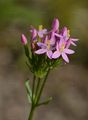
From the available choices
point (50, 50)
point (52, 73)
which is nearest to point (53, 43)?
point (50, 50)

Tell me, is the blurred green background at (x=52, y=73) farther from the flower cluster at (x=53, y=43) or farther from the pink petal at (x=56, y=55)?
the pink petal at (x=56, y=55)

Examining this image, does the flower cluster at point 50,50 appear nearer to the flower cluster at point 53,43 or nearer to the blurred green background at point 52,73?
the flower cluster at point 53,43

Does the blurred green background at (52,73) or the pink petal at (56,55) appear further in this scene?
the blurred green background at (52,73)

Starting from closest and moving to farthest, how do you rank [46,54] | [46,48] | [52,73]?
[46,48] < [46,54] < [52,73]

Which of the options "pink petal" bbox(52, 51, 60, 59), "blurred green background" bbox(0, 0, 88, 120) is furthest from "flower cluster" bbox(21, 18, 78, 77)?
"blurred green background" bbox(0, 0, 88, 120)

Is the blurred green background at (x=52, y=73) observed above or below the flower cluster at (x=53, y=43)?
below

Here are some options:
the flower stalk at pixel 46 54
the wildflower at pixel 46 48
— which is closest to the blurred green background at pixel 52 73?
the flower stalk at pixel 46 54

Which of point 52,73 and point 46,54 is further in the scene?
point 52,73

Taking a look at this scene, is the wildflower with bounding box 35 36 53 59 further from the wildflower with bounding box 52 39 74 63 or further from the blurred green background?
the blurred green background

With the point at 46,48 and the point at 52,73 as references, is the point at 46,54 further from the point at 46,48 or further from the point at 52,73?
the point at 52,73
